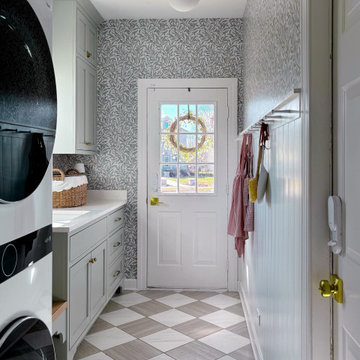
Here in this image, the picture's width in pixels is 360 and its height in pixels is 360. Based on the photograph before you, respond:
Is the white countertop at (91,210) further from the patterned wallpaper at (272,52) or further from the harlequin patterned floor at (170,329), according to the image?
the patterned wallpaper at (272,52)

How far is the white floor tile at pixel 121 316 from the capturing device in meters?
2.98

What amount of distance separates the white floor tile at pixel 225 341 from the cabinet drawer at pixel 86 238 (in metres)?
1.03

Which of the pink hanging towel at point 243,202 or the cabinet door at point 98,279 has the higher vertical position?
the pink hanging towel at point 243,202

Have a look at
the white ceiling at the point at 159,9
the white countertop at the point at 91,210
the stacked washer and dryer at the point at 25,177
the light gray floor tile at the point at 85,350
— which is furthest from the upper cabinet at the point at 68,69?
the stacked washer and dryer at the point at 25,177

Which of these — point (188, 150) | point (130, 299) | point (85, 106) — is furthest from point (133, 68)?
point (130, 299)

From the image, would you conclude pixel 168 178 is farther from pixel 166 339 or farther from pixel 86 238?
pixel 166 339

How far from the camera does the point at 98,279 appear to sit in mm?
2836

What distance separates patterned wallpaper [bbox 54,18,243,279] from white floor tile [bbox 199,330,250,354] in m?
1.27

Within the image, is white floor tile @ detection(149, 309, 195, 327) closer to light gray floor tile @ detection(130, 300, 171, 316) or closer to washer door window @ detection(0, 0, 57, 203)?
light gray floor tile @ detection(130, 300, 171, 316)

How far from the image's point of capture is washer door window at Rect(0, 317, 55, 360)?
0.95 metres

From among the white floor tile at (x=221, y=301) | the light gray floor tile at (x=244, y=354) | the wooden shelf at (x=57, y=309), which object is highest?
the wooden shelf at (x=57, y=309)

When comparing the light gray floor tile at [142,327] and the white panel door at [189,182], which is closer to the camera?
the light gray floor tile at [142,327]

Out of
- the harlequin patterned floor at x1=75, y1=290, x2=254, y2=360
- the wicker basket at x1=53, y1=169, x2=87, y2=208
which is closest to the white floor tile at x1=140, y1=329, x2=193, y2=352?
the harlequin patterned floor at x1=75, y1=290, x2=254, y2=360

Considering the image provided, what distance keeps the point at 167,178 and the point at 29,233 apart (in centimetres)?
266
